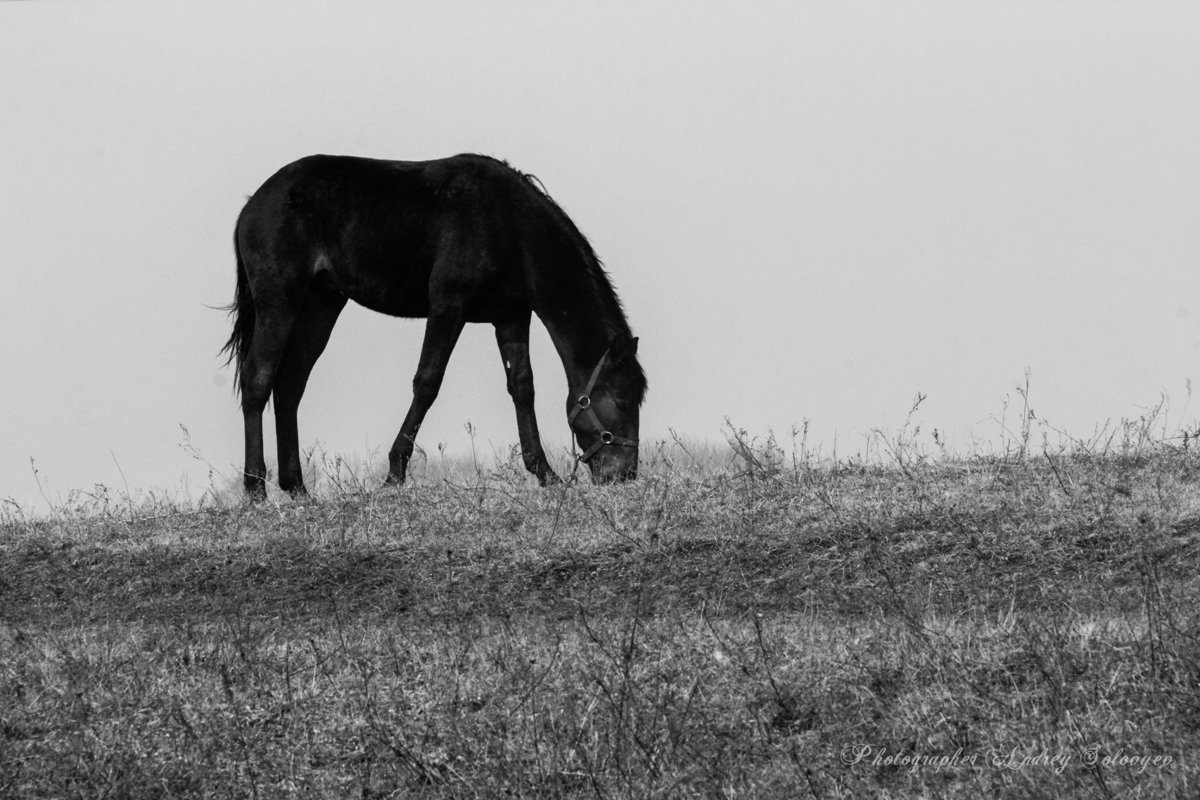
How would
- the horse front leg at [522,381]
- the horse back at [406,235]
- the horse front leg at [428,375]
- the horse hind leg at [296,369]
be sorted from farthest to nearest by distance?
the horse hind leg at [296,369], the horse front leg at [522,381], the horse back at [406,235], the horse front leg at [428,375]

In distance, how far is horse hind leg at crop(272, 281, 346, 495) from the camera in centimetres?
1203

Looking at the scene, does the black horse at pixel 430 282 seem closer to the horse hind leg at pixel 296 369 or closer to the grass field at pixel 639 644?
the horse hind leg at pixel 296 369

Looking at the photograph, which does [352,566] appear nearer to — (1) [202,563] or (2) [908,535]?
(1) [202,563]

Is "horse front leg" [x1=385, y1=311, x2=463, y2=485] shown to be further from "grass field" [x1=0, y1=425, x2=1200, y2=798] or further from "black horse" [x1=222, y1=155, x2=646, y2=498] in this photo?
"grass field" [x1=0, y1=425, x2=1200, y2=798]

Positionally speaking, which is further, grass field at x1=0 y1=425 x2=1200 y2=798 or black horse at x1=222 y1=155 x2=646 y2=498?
black horse at x1=222 y1=155 x2=646 y2=498

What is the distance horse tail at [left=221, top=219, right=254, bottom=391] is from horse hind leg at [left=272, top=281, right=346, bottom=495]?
1.27 ft

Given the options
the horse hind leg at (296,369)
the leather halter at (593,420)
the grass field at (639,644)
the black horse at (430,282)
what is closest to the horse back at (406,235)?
the black horse at (430,282)

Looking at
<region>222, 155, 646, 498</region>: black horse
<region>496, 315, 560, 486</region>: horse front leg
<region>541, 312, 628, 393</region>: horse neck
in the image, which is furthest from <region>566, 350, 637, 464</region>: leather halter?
<region>496, 315, 560, 486</region>: horse front leg

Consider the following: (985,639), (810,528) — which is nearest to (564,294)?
(810,528)

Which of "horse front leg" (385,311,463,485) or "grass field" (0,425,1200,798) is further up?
"horse front leg" (385,311,463,485)

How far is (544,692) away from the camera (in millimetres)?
5664

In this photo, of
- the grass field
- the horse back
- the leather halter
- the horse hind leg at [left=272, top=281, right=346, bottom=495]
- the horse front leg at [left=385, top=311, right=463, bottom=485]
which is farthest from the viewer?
the horse hind leg at [left=272, top=281, right=346, bottom=495]

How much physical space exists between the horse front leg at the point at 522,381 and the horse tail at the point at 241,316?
205cm

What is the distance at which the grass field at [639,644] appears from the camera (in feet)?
16.8
